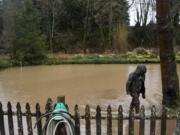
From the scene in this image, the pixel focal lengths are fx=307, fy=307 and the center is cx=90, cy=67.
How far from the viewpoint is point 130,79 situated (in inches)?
246

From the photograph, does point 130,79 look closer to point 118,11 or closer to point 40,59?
point 40,59

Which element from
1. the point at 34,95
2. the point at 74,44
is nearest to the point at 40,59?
the point at 74,44

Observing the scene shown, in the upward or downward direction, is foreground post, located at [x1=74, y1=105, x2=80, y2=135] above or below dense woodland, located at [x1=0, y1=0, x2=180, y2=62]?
below

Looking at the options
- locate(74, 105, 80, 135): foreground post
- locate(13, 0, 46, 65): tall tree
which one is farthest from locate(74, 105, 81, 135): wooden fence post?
locate(13, 0, 46, 65): tall tree

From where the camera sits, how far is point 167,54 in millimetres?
6648

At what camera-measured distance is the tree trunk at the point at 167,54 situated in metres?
6.49

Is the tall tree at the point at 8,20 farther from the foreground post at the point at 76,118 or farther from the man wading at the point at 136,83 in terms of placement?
the foreground post at the point at 76,118

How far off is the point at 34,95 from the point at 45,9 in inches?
796

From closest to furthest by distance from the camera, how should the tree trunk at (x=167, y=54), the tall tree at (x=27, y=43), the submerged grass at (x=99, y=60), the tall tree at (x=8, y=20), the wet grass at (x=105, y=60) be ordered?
the tree trunk at (x=167, y=54), the submerged grass at (x=99, y=60), the wet grass at (x=105, y=60), the tall tree at (x=27, y=43), the tall tree at (x=8, y=20)

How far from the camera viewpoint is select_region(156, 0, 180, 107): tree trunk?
649 cm

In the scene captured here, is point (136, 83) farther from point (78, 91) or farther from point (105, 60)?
point (105, 60)

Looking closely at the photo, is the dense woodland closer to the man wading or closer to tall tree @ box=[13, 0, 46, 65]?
tall tree @ box=[13, 0, 46, 65]

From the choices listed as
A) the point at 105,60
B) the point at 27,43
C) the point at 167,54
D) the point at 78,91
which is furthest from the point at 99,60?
the point at 167,54

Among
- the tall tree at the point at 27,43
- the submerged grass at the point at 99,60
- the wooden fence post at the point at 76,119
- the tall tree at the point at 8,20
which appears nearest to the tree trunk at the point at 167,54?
the wooden fence post at the point at 76,119
